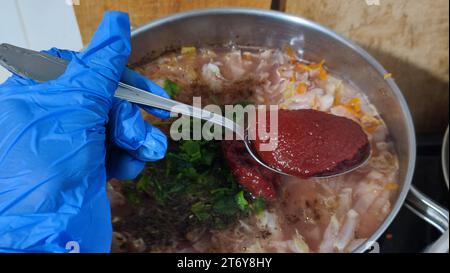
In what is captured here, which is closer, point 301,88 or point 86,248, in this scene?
point 86,248

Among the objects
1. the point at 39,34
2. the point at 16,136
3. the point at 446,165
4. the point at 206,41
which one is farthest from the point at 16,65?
the point at 446,165

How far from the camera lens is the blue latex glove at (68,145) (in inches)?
36.7

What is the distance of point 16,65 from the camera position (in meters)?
1.02

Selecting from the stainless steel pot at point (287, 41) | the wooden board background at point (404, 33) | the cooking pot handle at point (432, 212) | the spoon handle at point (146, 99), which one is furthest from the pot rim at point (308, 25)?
the spoon handle at point (146, 99)

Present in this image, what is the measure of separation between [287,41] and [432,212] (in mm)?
746

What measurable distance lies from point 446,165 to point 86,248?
126 centimetres

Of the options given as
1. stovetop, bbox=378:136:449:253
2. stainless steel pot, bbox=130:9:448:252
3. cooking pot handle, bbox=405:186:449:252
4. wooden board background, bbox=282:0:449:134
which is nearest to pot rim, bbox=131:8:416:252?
stainless steel pot, bbox=130:9:448:252

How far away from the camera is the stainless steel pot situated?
4.73 ft

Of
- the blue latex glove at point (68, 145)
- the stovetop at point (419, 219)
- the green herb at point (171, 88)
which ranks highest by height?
the blue latex glove at point (68, 145)

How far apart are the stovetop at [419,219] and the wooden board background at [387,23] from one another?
9.5 inches

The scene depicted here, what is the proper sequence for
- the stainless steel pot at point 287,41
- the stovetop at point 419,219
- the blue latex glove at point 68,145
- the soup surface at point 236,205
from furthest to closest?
the stovetop at point 419,219 < the stainless steel pot at point 287,41 < the soup surface at point 236,205 < the blue latex glove at point 68,145

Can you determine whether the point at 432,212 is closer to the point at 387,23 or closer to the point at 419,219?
the point at 419,219

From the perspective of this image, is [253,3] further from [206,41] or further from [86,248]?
[86,248]

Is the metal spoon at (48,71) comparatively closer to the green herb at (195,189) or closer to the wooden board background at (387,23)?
the green herb at (195,189)
